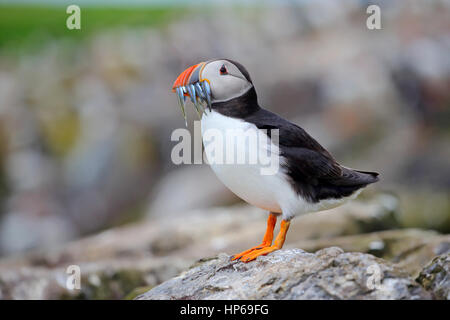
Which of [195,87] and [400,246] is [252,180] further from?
[400,246]

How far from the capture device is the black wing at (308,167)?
3576 millimetres

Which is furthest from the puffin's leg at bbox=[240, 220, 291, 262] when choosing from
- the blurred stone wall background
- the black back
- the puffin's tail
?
the blurred stone wall background

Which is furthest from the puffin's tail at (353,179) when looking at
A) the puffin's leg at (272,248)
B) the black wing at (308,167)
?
the puffin's leg at (272,248)

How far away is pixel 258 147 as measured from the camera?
349cm

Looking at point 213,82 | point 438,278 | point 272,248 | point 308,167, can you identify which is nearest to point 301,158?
point 308,167

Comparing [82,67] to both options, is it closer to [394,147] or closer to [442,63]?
[394,147]

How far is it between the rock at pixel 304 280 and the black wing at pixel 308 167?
45 centimetres

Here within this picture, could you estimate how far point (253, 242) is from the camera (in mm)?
6023

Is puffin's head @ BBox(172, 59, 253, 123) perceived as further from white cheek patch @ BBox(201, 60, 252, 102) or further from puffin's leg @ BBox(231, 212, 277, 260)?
puffin's leg @ BBox(231, 212, 277, 260)

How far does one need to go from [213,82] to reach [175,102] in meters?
8.42

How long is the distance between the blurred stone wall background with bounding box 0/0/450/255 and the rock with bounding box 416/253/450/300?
6.71 metres

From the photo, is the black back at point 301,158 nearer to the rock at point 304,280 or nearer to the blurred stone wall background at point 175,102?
the rock at point 304,280

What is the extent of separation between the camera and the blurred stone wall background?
10883 mm
